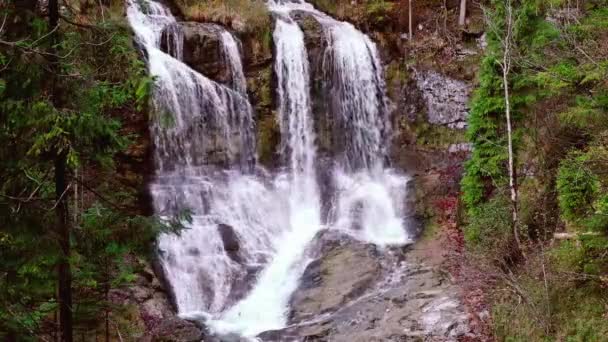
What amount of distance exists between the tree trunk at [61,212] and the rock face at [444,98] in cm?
1832

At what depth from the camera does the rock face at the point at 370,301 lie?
1122 centimetres

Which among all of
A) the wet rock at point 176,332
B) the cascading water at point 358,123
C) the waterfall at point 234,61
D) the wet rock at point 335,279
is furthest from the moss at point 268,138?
the wet rock at point 176,332

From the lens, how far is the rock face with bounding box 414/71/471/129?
21828mm

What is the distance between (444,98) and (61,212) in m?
19.0

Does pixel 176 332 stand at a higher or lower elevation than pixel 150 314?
lower

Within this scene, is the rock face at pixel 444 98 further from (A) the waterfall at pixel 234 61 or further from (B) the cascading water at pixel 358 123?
(A) the waterfall at pixel 234 61

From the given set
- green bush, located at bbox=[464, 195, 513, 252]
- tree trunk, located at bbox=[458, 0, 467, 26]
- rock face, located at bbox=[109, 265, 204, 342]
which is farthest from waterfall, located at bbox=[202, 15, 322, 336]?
tree trunk, located at bbox=[458, 0, 467, 26]

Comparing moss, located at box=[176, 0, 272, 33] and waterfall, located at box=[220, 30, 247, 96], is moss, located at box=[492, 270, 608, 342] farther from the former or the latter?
moss, located at box=[176, 0, 272, 33]

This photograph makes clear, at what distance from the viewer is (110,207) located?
6047 mm

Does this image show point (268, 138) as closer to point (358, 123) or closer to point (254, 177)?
point (254, 177)

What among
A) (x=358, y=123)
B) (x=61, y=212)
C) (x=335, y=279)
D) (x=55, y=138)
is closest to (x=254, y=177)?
(x=358, y=123)

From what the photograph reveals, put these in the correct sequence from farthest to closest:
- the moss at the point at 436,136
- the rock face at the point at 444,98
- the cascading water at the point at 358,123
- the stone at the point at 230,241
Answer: the rock face at the point at 444,98 → the moss at the point at 436,136 → the cascading water at the point at 358,123 → the stone at the point at 230,241

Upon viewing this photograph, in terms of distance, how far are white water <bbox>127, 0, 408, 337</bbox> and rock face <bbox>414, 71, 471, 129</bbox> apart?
188cm

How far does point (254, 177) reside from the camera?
1905 cm
